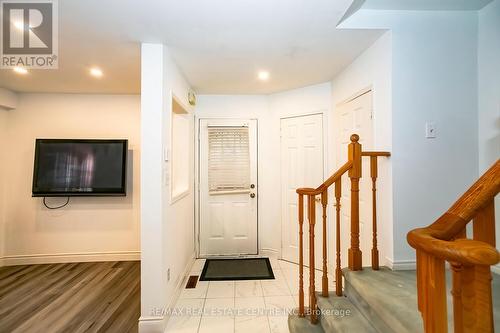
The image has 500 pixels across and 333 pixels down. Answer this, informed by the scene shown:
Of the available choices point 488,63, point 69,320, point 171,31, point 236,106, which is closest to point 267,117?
point 236,106

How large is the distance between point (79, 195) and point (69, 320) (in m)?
1.58

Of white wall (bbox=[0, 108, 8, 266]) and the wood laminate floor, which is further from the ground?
white wall (bbox=[0, 108, 8, 266])


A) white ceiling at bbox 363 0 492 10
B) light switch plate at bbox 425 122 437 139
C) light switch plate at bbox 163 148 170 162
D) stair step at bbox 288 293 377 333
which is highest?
white ceiling at bbox 363 0 492 10

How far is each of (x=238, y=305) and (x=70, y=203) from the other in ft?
9.02

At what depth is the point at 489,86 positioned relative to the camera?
1745mm

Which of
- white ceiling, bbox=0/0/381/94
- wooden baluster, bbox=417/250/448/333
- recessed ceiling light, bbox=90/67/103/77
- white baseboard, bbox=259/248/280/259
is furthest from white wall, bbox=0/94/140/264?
wooden baluster, bbox=417/250/448/333

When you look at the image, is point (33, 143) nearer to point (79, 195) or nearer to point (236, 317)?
point (79, 195)

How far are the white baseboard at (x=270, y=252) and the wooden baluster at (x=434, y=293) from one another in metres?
2.74

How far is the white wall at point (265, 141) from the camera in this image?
334 centimetres

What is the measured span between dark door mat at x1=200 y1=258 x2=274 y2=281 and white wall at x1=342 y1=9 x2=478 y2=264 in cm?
160

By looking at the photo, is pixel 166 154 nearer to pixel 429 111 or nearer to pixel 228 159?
pixel 228 159

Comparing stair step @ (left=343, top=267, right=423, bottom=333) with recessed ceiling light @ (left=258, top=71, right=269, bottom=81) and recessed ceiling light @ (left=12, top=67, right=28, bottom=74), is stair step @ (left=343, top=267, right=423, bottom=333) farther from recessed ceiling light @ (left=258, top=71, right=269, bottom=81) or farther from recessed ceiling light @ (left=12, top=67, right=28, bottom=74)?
recessed ceiling light @ (left=12, top=67, right=28, bottom=74)

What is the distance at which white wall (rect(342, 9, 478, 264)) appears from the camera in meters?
1.80

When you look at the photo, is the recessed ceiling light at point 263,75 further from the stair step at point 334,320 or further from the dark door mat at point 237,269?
the dark door mat at point 237,269
